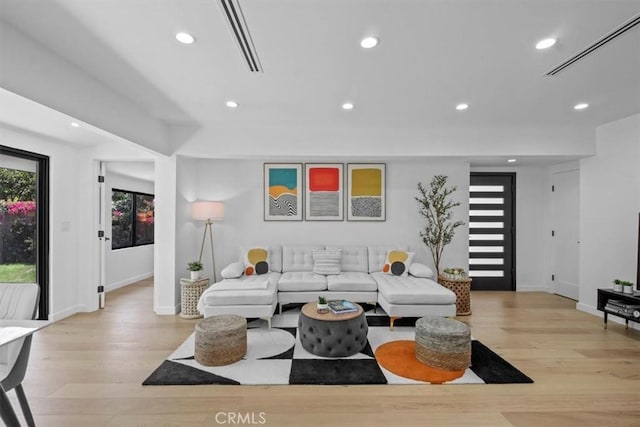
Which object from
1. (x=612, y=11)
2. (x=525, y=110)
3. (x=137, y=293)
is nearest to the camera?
(x=612, y=11)

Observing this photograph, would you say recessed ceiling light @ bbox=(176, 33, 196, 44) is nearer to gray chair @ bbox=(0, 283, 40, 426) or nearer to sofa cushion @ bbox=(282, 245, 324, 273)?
gray chair @ bbox=(0, 283, 40, 426)

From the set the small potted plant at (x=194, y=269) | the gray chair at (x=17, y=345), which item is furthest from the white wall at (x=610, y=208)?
the gray chair at (x=17, y=345)

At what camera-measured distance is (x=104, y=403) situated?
6.97 ft

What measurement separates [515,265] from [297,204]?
4115mm

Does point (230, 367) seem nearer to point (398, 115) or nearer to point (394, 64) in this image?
point (394, 64)

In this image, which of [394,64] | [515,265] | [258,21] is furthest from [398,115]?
[515,265]

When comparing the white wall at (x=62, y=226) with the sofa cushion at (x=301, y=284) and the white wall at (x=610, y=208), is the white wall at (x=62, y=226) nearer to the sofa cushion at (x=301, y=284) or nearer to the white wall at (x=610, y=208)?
the sofa cushion at (x=301, y=284)

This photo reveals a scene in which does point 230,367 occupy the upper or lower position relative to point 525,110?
lower

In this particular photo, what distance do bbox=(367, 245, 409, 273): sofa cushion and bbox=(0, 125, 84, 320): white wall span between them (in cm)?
428

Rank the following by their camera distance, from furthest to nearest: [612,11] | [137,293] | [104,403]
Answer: [137,293] → [104,403] → [612,11]

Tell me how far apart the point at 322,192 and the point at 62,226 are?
12.1 feet

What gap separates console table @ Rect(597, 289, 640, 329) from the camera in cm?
331

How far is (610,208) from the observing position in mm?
3898

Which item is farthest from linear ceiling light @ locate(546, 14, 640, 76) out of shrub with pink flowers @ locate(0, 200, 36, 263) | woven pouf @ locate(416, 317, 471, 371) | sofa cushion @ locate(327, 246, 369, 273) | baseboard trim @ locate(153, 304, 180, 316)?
shrub with pink flowers @ locate(0, 200, 36, 263)
